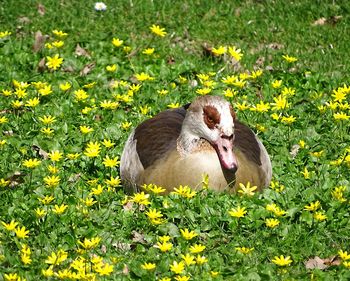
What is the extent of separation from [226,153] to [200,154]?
0.76ft

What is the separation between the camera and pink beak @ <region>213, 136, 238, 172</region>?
19.9ft

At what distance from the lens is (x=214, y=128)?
6168 mm

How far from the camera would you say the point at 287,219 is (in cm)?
604

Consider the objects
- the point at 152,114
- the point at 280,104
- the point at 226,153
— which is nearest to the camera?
the point at 226,153

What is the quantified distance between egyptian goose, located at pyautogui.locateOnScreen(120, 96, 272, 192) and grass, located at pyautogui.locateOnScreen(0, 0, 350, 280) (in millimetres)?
146

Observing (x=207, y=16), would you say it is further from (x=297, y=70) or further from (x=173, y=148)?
(x=173, y=148)

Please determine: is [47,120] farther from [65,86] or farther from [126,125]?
[65,86]

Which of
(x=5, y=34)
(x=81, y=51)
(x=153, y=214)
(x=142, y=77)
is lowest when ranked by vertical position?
(x=81, y=51)

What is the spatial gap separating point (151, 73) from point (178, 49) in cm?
64

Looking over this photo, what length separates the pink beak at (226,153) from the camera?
6.06 m

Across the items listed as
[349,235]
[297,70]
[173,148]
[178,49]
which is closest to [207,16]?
[178,49]

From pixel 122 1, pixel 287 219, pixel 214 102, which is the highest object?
pixel 214 102

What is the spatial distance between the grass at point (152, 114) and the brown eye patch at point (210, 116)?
1.47 ft

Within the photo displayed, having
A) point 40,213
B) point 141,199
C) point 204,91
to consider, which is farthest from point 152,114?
point 40,213
